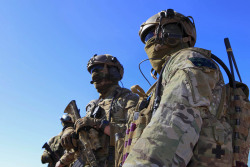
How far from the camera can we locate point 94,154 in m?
6.20

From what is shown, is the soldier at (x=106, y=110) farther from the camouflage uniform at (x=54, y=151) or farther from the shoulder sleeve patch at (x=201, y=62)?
the shoulder sleeve patch at (x=201, y=62)

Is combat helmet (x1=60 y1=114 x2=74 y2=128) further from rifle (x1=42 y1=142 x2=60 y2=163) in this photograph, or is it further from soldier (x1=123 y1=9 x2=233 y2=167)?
soldier (x1=123 y1=9 x2=233 y2=167)

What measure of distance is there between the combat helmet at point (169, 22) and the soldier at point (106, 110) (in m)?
1.92

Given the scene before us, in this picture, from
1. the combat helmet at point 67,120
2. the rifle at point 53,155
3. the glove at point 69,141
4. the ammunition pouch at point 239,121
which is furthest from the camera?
the rifle at point 53,155

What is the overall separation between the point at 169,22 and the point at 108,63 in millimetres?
3837

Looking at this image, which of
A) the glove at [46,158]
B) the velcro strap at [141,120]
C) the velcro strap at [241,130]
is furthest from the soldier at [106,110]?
the velcro strap at [241,130]

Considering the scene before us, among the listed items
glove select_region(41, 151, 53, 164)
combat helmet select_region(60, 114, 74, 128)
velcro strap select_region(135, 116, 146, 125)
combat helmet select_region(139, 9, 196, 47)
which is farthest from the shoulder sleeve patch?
A: glove select_region(41, 151, 53, 164)

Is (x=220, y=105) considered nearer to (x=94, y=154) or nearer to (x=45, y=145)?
(x=94, y=154)

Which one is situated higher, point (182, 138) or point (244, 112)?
point (244, 112)

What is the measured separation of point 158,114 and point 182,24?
6.92 feet

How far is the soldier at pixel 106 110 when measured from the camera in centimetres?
608

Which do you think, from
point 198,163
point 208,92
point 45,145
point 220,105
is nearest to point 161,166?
point 198,163

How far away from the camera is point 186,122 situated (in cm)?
197

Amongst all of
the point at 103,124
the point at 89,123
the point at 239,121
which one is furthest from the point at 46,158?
the point at 239,121
